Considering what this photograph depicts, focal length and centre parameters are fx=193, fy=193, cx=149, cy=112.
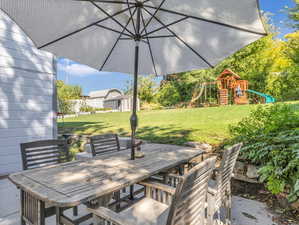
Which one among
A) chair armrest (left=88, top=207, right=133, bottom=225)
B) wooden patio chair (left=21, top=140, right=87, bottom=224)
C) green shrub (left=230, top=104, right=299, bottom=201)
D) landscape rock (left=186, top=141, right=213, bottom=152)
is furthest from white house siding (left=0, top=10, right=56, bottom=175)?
green shrub (left=230, top=104, right=299, bottom=201)

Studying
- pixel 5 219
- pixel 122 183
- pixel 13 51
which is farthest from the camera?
pixel 13 51

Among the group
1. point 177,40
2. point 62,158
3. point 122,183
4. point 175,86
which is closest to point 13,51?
point 62,158

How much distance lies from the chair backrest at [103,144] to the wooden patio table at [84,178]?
0.44 meters

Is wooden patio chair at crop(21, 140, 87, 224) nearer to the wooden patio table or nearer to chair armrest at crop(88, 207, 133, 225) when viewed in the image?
the wooden patio table

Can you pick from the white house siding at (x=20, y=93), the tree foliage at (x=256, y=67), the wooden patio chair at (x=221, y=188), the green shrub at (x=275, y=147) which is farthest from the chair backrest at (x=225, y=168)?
the tree foliage at (x=256, y=67)

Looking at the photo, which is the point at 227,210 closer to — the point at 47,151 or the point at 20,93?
the point at 47,151

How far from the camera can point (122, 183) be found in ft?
5.12

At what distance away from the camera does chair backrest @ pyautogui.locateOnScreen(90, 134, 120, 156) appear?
2760mm

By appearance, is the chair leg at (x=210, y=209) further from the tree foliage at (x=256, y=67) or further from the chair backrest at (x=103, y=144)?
the tree foliage at (x=256, y=67)

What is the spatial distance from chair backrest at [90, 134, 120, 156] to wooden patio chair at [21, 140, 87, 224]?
395mm

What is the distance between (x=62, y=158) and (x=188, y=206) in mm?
1771

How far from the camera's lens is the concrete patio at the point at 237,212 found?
2441mm

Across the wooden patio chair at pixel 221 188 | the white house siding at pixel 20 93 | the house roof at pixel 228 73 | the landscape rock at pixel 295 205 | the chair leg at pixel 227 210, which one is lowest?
the landscape rock at pixel 295 205

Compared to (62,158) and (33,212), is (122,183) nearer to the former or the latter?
(33,212)
